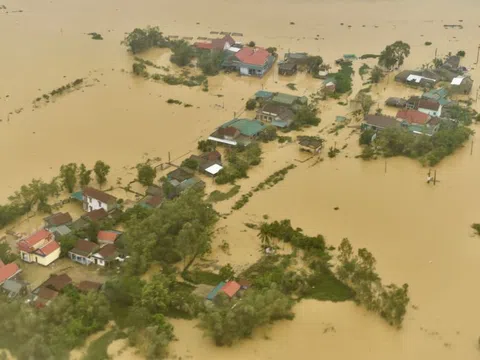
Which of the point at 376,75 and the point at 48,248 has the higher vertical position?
the point at 376,75

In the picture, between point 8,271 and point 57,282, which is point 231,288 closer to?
point 57,282

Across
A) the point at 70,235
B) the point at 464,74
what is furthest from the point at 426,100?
the point at 70,235

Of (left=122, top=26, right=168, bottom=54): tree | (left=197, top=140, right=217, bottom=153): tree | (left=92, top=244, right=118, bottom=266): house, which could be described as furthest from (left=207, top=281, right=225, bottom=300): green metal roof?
(left=122, top=26, right=168, bottom=54): tree

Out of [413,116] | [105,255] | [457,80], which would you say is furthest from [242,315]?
[457,80]

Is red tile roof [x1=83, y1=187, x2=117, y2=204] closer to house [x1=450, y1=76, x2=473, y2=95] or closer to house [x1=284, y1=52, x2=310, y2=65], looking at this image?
house [x1=284, y1=52, x2=310, y2=65]

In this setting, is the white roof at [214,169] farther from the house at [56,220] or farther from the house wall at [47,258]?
the house wall at [47,258]
